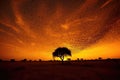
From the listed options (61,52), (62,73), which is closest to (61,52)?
(61,52)

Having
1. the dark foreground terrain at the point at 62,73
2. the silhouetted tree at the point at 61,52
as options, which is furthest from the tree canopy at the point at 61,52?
the dark foreground terrain at the point at 62,73

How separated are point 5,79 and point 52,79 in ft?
24.9

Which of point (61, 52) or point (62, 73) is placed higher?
point (61, 52)

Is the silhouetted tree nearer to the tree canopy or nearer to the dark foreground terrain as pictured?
the tree canopy

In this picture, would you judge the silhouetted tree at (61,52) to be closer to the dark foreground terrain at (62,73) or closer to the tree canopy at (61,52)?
the tree canopy at (61,52)

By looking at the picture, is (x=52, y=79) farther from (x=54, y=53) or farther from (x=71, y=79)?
(x=54, y=53)

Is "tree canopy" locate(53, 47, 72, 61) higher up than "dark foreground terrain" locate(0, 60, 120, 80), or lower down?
higher up

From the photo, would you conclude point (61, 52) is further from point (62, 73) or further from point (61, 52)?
point (62, 73)

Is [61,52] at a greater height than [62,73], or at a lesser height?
greater

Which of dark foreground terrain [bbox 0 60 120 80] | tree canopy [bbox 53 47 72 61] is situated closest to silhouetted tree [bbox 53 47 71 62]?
tree canopy [bbox 53 47 72 61]

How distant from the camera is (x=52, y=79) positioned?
71.9 feet

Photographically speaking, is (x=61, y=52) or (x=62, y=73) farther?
(x=61, y=52)

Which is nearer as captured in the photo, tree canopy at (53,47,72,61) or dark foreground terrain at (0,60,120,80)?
dark foreground terrain at (0,60,120,80)

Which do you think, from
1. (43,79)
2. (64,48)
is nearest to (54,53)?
(64,48)
